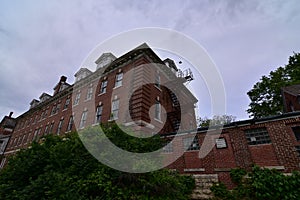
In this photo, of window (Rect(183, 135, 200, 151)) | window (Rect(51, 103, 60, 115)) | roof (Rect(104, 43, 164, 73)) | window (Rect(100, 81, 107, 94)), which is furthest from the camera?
window (Rect(51, 103, 60, 115))

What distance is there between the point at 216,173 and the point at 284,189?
3065 millimetres

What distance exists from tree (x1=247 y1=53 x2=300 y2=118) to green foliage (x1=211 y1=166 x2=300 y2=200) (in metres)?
19.8

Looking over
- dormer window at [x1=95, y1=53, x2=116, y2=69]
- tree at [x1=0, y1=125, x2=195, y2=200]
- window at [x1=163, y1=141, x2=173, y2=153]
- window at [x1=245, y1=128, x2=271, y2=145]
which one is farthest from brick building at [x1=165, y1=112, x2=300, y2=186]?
dormer window at [x1=95, y1=53, x2=116, y2=69]

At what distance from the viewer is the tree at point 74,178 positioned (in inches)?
201

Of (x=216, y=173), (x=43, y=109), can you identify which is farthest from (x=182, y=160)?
(x=43, y=109)

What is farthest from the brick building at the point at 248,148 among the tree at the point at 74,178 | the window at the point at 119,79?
the window at the point at 119,79

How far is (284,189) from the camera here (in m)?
7.22

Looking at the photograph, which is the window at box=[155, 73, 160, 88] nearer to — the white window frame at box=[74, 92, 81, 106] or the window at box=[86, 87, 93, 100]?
the window at box=[86, 87, 93, 100]

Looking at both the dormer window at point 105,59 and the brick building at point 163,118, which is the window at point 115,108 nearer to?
the brick building at point 163,118

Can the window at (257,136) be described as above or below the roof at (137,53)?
below

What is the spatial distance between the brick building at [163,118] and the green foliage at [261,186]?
21.4 inches

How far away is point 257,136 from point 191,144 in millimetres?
3826

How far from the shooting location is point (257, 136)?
9.24 m

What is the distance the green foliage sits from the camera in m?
7.18
